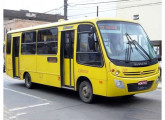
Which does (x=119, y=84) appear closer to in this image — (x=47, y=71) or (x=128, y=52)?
(x=128, y=52)

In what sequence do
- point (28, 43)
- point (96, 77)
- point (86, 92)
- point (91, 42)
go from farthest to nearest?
point (28, 43) → point (86, 92) → point (91, 42) → point (96, 77)

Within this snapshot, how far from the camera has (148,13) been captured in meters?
30.3

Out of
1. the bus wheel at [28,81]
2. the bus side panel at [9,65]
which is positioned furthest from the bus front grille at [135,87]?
the bus side panel at [9,65]

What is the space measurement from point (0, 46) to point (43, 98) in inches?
206

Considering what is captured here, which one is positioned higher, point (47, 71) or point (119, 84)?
point (47, 71)

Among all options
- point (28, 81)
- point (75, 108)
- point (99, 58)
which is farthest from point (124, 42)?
point (28, 81)

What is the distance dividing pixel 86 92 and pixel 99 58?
4.40 feet

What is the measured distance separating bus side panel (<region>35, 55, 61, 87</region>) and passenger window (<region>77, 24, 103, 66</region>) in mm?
1477

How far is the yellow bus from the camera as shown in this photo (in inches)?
312

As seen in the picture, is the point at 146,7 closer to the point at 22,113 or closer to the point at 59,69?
the point at 59,69

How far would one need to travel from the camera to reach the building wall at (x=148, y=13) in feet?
95.8

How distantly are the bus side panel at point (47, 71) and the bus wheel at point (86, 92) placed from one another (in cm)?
142

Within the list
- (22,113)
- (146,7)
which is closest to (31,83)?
(22,113)

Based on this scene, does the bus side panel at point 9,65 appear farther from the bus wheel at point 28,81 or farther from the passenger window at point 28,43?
the bus wheel at point 28,81
